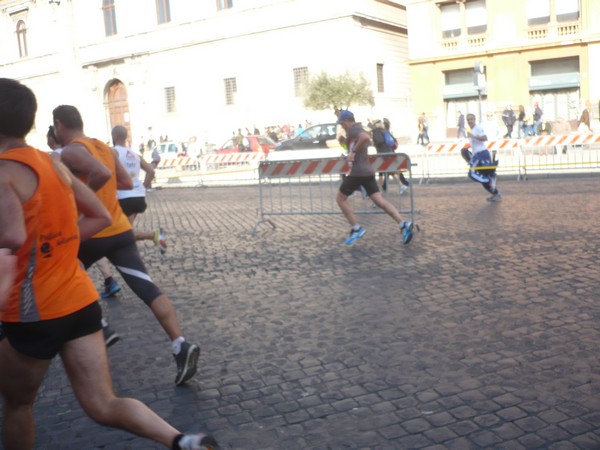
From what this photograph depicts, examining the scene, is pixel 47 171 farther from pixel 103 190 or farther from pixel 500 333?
pixel 500 333

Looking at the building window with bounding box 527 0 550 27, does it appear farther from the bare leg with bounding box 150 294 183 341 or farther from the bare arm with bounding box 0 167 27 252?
the bare arm with bounding box 0 167 27 252

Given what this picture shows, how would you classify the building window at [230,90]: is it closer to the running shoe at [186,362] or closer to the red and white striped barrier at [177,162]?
the red and white striped barrier at [177,162]

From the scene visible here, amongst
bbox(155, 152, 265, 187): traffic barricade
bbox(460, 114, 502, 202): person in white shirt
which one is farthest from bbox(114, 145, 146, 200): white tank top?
bbox(155, 152, 265, 187): traffic barricade

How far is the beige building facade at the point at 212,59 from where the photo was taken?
134 ft

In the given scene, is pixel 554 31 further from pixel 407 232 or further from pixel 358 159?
pixel 407 232

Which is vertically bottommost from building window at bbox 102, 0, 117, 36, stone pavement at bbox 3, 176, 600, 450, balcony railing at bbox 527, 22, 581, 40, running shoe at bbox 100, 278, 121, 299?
stone pavement at bbox 3, 176, 600, 450

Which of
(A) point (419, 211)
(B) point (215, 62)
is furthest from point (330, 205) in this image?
(B) point (215, 62)

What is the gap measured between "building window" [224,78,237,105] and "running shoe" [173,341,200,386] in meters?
41.0

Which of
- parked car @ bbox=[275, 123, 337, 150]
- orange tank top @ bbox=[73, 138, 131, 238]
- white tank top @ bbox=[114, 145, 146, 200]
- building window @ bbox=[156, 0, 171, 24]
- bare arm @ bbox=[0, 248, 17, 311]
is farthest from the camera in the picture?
building window @ bbox=[156, 0, 171, 24]

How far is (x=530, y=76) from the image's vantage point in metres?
38.9

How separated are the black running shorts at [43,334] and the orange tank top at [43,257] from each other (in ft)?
0.08

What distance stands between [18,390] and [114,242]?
2152 millimetres

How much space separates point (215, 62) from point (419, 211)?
33.7m

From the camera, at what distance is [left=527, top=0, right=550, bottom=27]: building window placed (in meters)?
38.6
